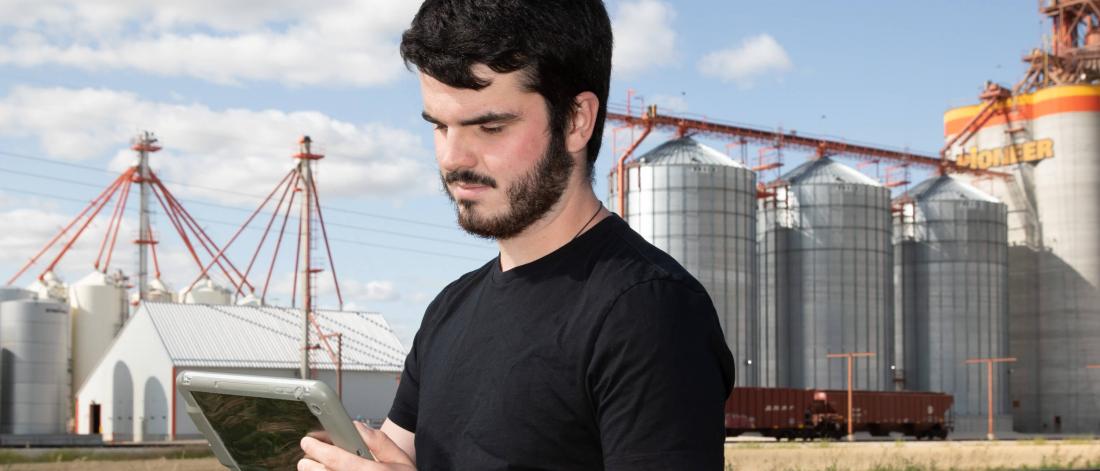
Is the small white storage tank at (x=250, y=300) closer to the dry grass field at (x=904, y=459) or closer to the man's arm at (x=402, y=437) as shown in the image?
the dry grass field at (x=904, y=459)

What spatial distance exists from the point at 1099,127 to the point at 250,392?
76740mm

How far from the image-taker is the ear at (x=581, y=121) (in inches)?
105

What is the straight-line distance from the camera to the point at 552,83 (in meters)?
2.58

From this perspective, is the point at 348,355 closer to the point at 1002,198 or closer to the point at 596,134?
the point at 1002,198

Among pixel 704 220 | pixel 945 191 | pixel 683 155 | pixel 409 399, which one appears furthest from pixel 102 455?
pixel 945 191

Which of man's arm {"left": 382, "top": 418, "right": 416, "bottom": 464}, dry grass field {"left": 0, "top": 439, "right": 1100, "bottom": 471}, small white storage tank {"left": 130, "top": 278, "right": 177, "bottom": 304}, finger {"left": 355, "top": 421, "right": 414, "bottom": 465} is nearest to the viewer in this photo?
finger {"left": 355, "top": 421, "right": 414, "bottom": 465}

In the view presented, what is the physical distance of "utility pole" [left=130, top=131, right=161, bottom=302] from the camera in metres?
69.4

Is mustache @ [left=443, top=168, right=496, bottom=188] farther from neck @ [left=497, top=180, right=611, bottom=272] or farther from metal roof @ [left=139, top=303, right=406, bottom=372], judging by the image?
metal roof @ [left=139, top=303, right=406, bottom=372]

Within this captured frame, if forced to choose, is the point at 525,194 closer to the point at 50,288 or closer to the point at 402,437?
the point at 402,437

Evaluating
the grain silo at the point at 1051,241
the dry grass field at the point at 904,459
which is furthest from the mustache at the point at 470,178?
the grain silo at the point at 1051,241

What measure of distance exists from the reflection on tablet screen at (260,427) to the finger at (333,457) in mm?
30

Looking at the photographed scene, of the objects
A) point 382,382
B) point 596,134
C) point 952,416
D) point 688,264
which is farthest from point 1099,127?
point 596,134

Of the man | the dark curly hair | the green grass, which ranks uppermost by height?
the dark curly hair

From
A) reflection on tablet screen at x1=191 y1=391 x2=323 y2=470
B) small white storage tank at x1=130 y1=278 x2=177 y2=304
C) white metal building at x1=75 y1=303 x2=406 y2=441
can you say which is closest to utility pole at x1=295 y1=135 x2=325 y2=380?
white metal building at x1=75 y1=303 x2=406 y2=441
